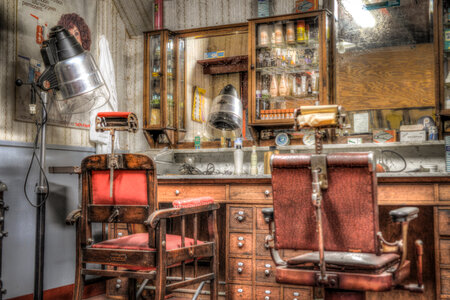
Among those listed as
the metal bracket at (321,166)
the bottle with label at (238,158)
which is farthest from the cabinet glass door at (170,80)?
the metal bracket at (321,166)

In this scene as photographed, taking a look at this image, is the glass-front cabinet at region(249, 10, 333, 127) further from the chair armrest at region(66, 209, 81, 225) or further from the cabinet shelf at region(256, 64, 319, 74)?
the chair armrest at region(66, 209, 81, 225)

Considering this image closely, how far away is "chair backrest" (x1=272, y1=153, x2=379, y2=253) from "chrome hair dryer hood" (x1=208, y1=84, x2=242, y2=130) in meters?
2.16

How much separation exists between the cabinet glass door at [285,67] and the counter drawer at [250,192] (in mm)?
900

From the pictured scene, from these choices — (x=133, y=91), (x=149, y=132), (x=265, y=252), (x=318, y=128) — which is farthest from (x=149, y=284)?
(x=318, y=128)

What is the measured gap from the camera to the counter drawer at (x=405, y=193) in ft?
9.35

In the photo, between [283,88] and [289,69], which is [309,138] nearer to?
[283,88]

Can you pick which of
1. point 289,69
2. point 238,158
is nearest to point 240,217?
point 238,158

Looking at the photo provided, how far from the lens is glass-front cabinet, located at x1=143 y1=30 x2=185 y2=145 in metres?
4.30

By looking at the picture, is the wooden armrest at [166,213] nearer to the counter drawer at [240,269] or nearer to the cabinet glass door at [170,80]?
the counter drawer at [240,269]

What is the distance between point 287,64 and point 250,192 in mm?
1360

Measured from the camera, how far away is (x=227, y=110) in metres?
4.15

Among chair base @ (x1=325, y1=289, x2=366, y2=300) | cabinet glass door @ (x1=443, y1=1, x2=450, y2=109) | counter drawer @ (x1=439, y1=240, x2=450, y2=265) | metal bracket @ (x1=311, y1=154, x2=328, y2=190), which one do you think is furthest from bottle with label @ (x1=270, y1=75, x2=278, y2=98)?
chair base @ (x1=325, y1=289, x2=366, y2=300)

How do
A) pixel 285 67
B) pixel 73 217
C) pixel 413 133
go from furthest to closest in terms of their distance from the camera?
pixel 285 67, pixel 413 133, pixel 73 217

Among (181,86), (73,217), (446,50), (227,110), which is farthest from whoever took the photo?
(181,86)
